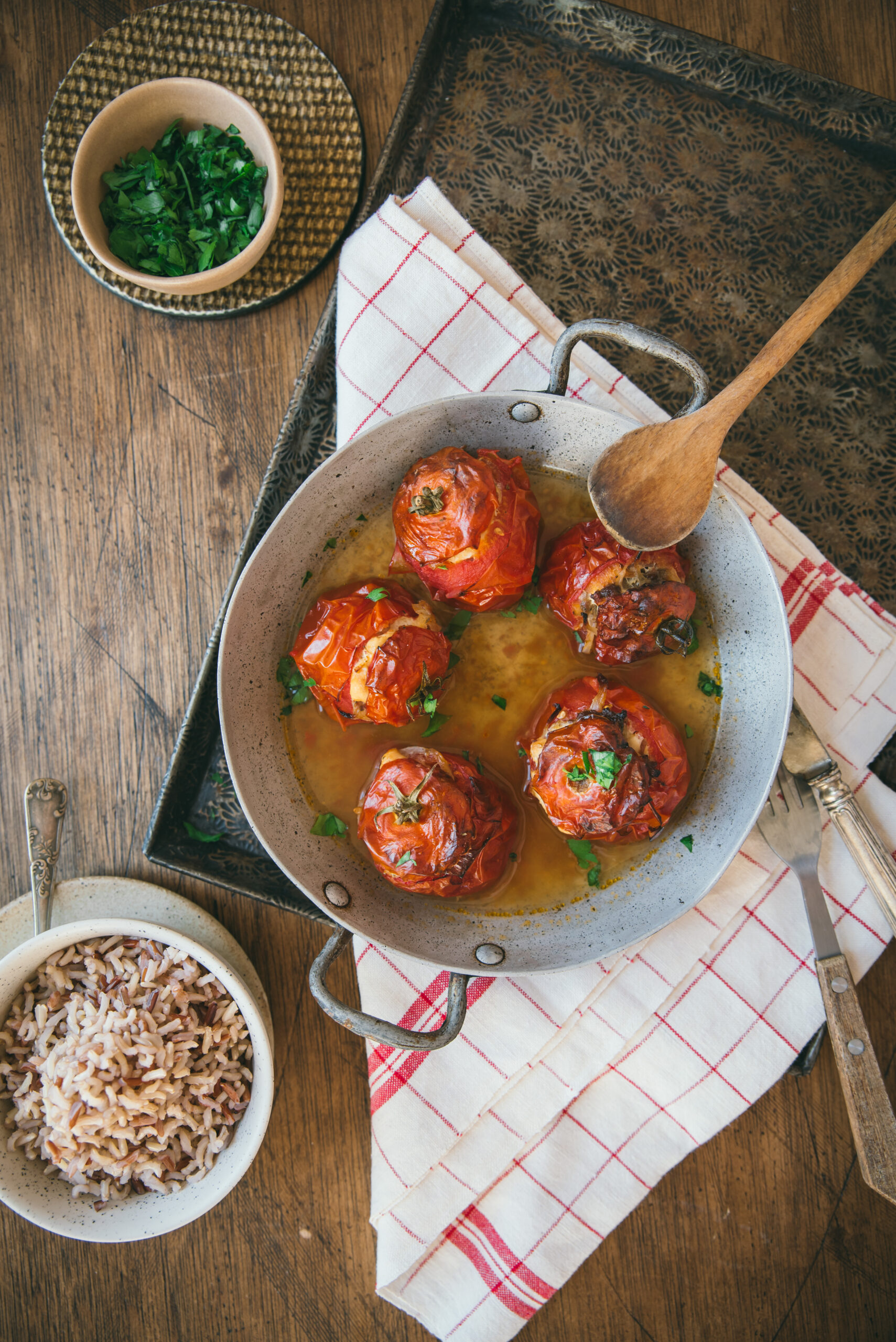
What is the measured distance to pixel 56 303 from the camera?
2746 millimetres

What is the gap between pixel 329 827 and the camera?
248cm

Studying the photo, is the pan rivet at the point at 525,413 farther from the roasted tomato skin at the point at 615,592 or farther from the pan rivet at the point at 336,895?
the pan rivet at the point at 336,895

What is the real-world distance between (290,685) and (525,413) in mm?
1086

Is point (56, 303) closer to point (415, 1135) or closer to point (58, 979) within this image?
point (58, 979)

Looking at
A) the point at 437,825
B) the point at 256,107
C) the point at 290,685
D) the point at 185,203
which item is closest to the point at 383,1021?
the point at 437,825

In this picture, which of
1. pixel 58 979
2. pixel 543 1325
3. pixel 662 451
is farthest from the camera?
pixel 543 1325

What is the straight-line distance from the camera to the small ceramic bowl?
94.3 inches

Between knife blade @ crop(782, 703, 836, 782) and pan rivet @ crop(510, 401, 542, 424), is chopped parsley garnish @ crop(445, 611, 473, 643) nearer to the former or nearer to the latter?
pan rivet @ crop(510, 401, 542, 424)

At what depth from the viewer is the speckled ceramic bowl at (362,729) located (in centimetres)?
229

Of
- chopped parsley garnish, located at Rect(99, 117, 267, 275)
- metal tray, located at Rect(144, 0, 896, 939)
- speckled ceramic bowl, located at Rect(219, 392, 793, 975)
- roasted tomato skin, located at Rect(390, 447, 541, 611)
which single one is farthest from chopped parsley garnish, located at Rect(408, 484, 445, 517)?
chopped parsley garnish, located at Rect(99, 117, 267, 275)

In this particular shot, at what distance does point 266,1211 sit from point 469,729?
5.82 ft

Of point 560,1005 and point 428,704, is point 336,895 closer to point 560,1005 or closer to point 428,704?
point 428,704

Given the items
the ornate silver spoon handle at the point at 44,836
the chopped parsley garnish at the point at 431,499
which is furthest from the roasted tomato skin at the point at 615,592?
the ornate silver spoon handle at the point at 44,836

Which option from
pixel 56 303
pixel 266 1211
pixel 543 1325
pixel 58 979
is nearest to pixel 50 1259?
pixel 266 1211
